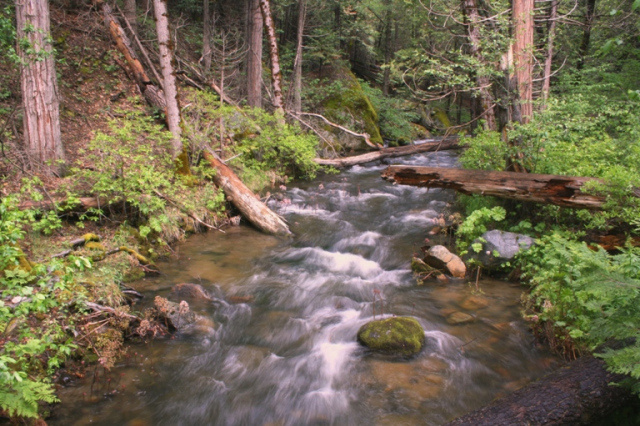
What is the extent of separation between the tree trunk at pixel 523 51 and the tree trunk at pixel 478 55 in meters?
0.61

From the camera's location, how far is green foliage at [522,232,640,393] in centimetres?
259

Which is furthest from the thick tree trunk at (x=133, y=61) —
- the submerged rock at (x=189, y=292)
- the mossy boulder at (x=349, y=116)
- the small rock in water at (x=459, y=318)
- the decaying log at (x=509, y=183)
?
the small rock in water at (x=459, y=318)

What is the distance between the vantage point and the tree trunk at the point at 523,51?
7027 mm

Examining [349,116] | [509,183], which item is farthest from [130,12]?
[509,183]

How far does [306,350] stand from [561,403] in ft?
10.6

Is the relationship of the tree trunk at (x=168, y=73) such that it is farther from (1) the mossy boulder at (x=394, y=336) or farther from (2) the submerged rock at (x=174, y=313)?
(1) the mossy boulder at (x=394, y=336)

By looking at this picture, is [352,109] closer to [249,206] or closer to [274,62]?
[274,62]

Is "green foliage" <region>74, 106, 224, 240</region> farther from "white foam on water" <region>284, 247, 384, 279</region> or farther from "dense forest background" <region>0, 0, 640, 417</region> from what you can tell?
"white foam on water" <region>284, 247, 384, 279</region>

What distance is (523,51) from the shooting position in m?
7.03

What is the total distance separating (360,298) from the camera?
655 centimetres

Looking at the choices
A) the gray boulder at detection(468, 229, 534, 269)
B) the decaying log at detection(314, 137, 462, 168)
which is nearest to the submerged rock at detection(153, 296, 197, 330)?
the gray boulder at detection(468, 229, 534, 269)

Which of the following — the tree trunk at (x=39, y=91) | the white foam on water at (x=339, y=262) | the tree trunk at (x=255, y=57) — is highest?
the tree trunk at (x=255, y=57)

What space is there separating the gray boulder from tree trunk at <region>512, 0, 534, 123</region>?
2.28m

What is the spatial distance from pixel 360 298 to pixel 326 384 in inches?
83.8
